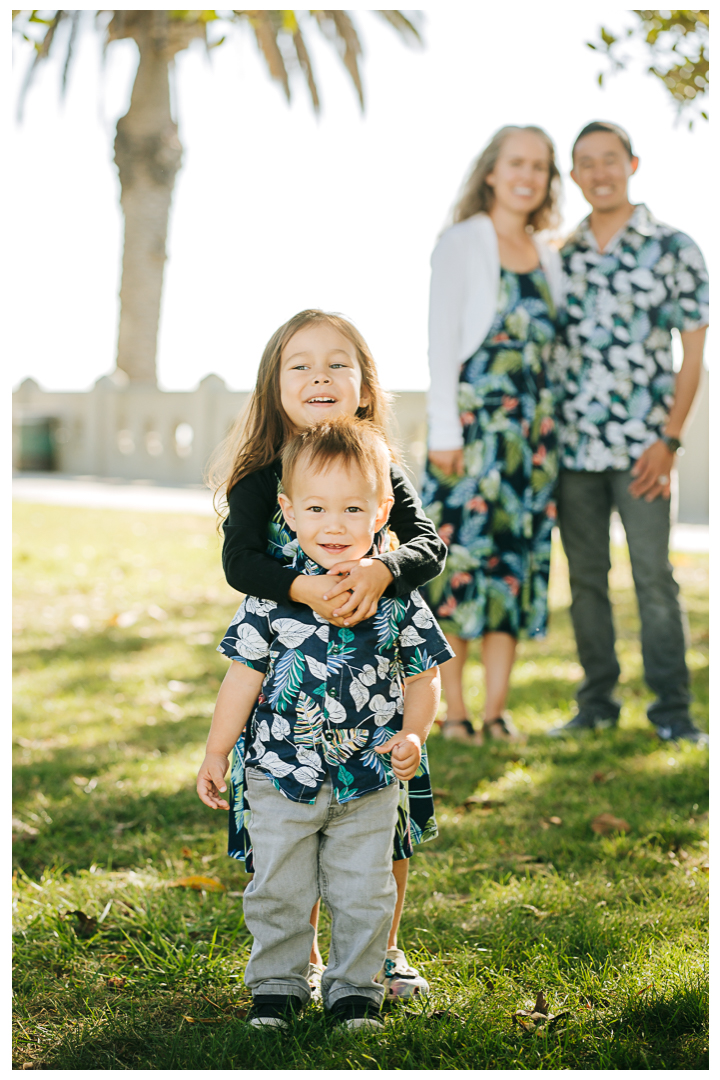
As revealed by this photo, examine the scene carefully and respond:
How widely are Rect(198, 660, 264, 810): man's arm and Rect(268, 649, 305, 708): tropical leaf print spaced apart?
6 centimetres

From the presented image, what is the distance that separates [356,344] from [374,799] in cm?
98

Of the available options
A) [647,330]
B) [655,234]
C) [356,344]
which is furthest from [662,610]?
[356,344]

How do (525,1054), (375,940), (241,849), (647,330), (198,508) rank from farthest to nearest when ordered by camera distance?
(198,508)
(647,330)
(241,849)
(375,940)
(525,1054)

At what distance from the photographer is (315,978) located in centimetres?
222

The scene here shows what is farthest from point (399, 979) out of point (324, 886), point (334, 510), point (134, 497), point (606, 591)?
point (134, 497)

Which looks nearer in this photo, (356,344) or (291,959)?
(291,959)

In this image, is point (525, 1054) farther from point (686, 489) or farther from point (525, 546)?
point (686, 489)

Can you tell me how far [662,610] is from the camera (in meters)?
4.12

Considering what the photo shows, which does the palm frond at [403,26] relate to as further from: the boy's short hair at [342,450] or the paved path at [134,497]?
the boy's short hair at [342,450]

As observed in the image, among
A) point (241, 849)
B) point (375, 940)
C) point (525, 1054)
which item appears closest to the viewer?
point (525, 1054)

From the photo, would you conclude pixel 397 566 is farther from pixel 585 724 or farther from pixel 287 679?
pixel 585 724

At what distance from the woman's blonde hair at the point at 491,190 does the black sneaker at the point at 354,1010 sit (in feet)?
9.88

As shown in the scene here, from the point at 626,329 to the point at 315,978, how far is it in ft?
9.10

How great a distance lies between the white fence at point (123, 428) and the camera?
72.0 ft
